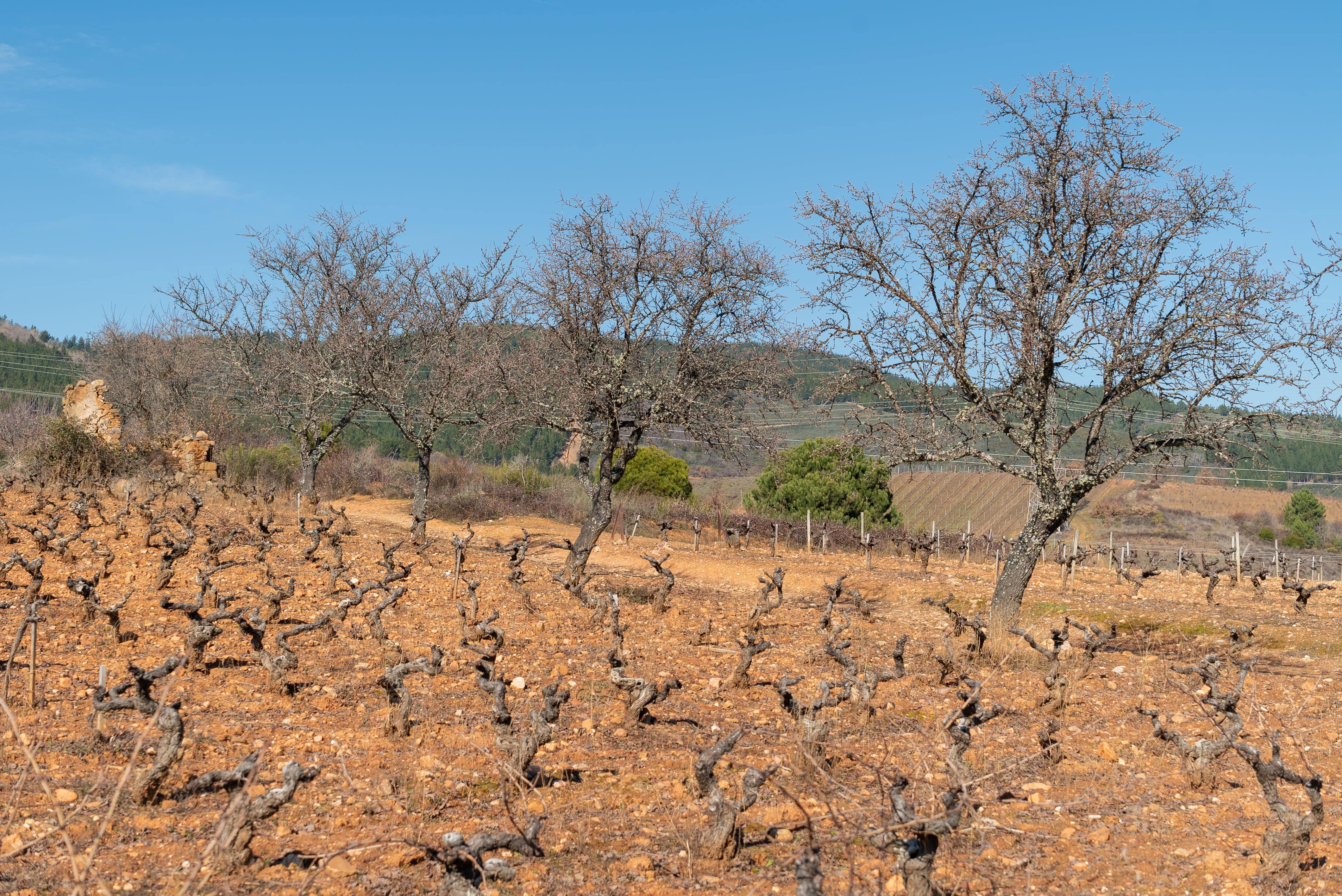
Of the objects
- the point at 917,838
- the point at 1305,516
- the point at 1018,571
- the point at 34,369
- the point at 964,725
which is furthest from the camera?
the point at 34,369

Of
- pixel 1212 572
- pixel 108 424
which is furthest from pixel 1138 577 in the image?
pixel 108 424

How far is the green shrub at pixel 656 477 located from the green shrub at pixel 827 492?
119 inches

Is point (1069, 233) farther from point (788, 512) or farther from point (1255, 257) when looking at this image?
point (788, 512)

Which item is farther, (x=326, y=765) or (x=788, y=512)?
(x=788, y=512)

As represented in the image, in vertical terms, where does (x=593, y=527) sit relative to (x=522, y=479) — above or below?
below

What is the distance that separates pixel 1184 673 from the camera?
31.1 ft

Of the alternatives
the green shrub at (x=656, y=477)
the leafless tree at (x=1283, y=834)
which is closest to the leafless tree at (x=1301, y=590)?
the leafless tree at (x=1283, y=834)

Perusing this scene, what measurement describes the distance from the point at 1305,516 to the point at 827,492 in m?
36.2

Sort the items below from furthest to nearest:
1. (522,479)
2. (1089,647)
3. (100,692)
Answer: (522,479), (1089,647), (100,692)

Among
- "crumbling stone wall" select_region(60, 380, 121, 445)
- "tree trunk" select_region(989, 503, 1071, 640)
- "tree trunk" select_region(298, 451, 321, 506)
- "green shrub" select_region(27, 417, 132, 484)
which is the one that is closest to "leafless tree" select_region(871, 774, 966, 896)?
"tree trunk" select_region(989, 503, 1071, 640)

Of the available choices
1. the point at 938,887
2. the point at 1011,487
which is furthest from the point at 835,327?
the point at 1011,487

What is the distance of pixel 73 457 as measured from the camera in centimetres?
2297

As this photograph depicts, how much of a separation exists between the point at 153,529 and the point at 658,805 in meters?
12.0

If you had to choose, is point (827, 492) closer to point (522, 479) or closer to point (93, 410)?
point (522, 479)
